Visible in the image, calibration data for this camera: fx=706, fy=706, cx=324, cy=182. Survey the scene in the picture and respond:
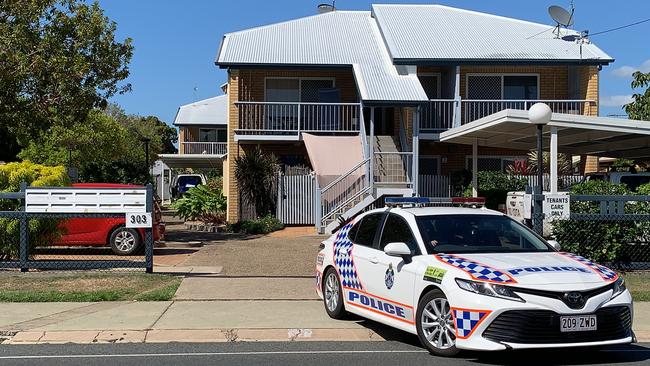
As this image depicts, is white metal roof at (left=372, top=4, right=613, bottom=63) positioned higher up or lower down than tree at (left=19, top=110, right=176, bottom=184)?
higher up

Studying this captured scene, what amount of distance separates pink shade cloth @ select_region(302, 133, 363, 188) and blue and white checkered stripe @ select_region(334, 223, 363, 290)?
1141cm

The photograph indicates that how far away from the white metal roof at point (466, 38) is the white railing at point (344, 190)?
4.13 metres

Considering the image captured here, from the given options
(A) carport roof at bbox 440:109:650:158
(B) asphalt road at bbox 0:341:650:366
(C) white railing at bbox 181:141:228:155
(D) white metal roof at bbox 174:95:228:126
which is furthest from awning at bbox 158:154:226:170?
(B) asphalt road at bbox 0:341:650:366

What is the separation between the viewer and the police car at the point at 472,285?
6309 millimetres

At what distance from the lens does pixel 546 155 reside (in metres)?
24.2

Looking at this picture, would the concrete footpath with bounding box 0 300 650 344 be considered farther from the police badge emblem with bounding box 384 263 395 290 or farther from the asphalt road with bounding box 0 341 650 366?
the police badge emblem with bounding box 384 263 395 290

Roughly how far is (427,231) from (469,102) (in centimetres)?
1551

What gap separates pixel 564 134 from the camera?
16422mm

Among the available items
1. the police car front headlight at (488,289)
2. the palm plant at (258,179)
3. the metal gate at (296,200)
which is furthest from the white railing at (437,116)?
the police car front headlight at (488,289)

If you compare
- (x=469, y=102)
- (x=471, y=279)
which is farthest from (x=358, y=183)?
(x=471, y=279)

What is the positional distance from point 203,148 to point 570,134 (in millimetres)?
30066

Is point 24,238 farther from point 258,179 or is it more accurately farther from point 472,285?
point 258,179

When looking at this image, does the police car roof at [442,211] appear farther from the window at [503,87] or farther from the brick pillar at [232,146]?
the window at [503,87]

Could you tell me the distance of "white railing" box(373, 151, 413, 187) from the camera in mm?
21156
